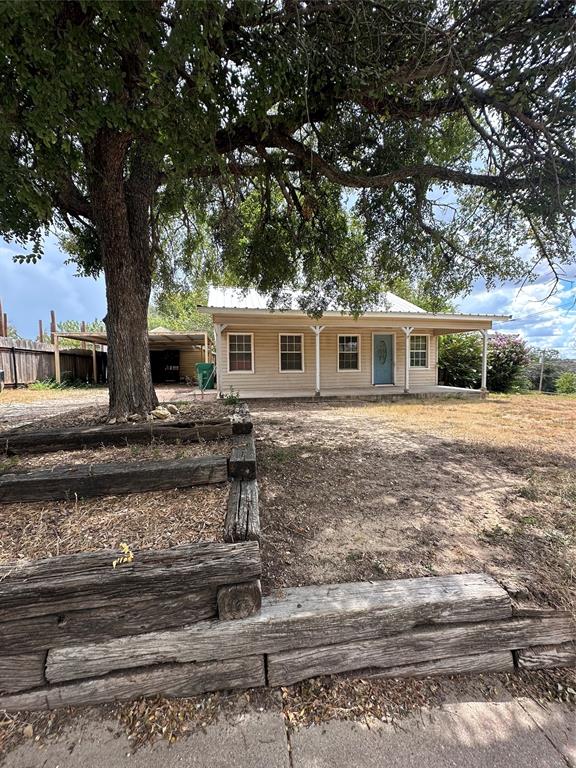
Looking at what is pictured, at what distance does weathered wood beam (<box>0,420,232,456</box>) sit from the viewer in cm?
309

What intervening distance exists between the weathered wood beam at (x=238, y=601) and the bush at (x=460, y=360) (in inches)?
583

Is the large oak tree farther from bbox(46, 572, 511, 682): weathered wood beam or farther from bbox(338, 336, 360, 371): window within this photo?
bbox(338, 336, 360, 371): window

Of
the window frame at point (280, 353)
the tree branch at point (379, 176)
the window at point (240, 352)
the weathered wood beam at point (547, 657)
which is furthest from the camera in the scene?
the window frame at point (280, 353)

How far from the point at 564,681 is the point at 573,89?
426 centimetres

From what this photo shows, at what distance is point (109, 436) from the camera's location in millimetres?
3223

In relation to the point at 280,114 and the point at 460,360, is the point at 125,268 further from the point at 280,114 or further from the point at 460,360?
the point at 460,360

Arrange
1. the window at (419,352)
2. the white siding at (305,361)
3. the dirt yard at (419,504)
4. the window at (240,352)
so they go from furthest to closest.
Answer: the window at (419,352), the window at (240,352), the white siding at (305,361), the dirt yard at (419,504)

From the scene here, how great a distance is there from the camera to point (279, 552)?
2.20 metres

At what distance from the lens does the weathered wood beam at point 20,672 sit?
4.75 feet

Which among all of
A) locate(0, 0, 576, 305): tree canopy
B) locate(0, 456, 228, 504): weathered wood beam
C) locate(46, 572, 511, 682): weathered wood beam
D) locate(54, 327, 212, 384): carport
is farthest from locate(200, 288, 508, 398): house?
locate(46, 572, 511, 682): weathered wood beam

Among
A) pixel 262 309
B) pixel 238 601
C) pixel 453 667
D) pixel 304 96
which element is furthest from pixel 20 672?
pixel 262 309

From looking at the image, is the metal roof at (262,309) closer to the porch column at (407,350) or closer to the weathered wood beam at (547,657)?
the porch column at (407,350)

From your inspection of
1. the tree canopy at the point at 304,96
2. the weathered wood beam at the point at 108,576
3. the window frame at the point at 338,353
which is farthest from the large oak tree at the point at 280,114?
the window frame at the point at 338,353

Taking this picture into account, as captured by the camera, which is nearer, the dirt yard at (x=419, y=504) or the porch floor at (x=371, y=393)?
the dirt yard at (x=419, y=504)
